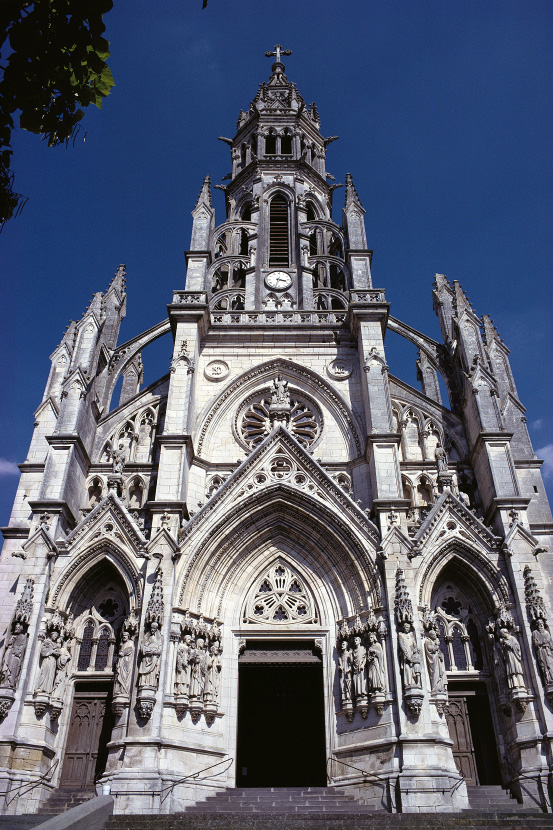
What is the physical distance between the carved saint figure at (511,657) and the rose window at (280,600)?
15.4 ft

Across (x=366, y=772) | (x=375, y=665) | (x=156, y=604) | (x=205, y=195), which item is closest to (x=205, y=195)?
(x=205, y=195)

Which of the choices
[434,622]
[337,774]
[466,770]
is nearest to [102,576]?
[337,774]

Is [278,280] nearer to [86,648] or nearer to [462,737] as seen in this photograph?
[86,648]

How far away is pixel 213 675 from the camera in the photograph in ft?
51.5

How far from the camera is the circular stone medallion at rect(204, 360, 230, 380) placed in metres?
21.5

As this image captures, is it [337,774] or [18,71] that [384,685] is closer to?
[337,774]

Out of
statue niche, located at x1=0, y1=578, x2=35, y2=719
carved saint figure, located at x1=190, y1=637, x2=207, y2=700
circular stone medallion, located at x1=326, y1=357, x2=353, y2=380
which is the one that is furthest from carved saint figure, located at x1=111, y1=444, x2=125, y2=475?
circular stone medallion, located at x1=326, y1=357, x2=353, y2=380

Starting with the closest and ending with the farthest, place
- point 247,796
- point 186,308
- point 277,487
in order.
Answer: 1. point 247,796
2. point 277,487
3. point 186,308

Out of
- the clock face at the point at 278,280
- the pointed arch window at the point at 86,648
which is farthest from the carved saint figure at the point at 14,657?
the clock face at the point at 278,280

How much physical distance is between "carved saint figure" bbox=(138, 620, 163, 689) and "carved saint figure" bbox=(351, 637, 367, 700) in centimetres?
461

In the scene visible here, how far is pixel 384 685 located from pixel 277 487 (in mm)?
5698

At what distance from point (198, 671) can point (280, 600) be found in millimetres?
3073

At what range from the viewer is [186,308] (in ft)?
70.7

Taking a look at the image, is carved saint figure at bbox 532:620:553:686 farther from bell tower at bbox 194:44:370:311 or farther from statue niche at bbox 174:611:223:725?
bell tower at bbox 194:44:370:311
